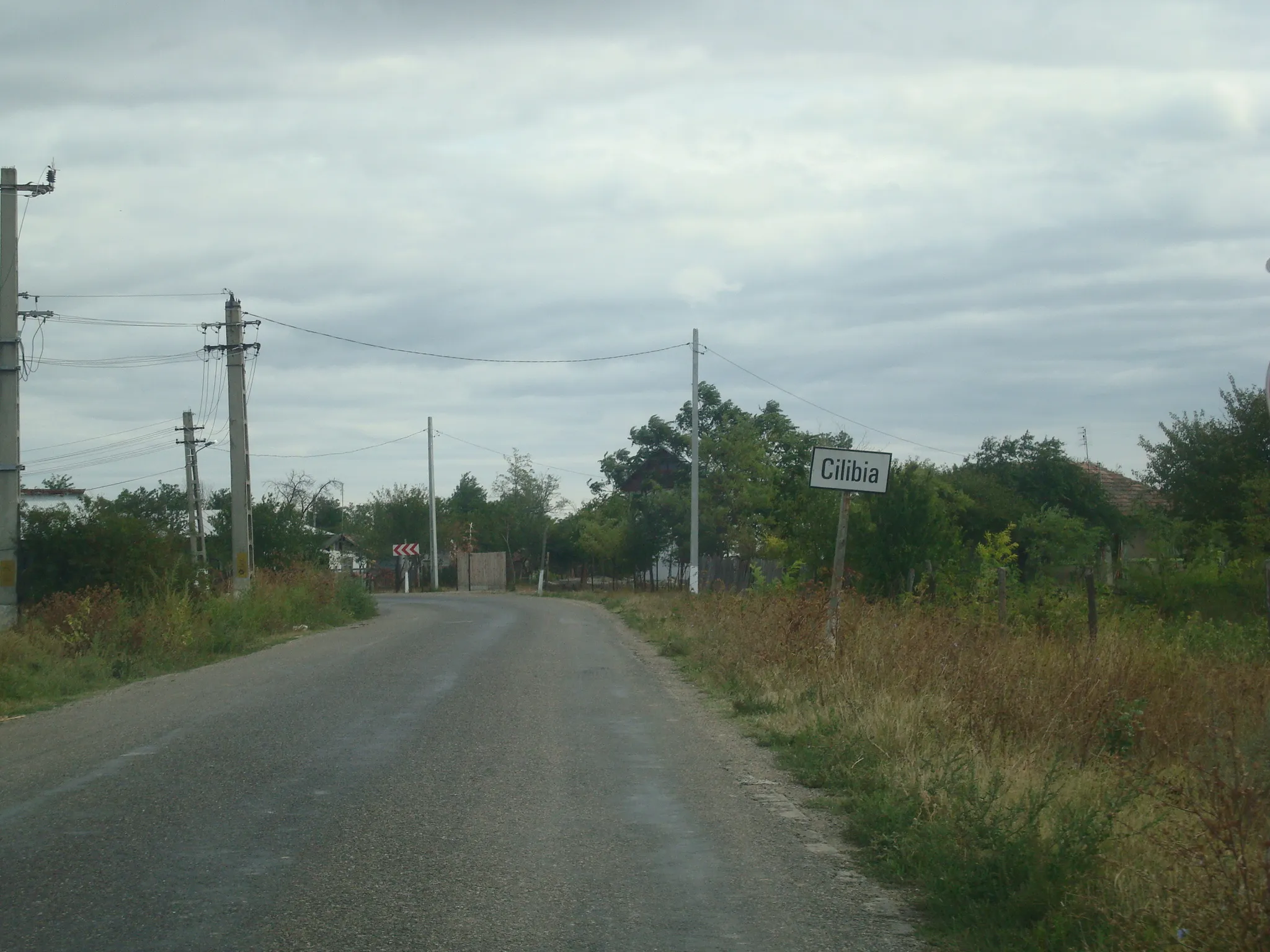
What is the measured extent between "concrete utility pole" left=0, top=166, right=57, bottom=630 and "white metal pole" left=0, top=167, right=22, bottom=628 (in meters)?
0.01

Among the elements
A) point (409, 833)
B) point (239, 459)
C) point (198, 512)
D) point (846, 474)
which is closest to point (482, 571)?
point (198, 512)

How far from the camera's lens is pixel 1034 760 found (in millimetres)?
8203

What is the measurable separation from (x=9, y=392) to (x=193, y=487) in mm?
22024

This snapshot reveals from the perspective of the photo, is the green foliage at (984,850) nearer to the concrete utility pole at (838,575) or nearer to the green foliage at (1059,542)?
the concrete utility pole at (838,575)

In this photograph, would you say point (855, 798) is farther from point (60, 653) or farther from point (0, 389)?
point (0, 389)

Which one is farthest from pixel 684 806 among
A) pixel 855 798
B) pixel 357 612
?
pixel 357 612

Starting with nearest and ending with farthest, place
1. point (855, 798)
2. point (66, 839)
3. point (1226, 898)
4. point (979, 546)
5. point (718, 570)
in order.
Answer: point (1226, 898), point (66, 839), point (855, 798), point (979, 546), point (718, 570)

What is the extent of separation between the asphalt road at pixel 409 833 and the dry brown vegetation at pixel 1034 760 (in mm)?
547

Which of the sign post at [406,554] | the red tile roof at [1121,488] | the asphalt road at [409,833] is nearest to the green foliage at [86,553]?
the asphalt road at [409,833]

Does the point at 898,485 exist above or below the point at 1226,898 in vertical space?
above

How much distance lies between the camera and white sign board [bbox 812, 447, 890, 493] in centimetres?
1373

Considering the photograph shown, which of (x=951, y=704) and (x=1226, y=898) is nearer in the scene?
(x=1226, y=898)

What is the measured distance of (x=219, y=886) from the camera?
5918 millimetres

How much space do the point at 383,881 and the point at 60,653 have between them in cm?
1381
